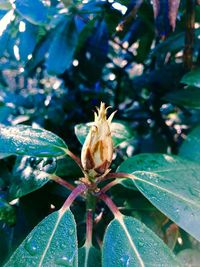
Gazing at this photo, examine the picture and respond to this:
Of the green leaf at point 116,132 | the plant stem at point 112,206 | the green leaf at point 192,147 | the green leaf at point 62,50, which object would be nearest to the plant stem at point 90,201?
the plant stem at point 112,206

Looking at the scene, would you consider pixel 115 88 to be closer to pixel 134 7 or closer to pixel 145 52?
pixel 145 52

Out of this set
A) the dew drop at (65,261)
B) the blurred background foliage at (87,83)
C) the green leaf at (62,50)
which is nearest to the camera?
the dew drop at (65,261)

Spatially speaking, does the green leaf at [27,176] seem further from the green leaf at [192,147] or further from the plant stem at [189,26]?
the plant stem at [189,26]

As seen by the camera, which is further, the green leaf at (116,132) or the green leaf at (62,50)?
the green leaf at (62,50)

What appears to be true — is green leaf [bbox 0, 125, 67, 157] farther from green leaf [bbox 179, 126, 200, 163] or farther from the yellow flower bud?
green leaf [bbox 179, 126, 200, 163]

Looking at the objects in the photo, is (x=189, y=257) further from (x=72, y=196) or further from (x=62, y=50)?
(x=62, y=50)

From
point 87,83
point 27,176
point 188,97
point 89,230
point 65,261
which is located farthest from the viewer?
point 87,83

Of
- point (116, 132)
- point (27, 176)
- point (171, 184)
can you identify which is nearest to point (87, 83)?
point (116, 132)
